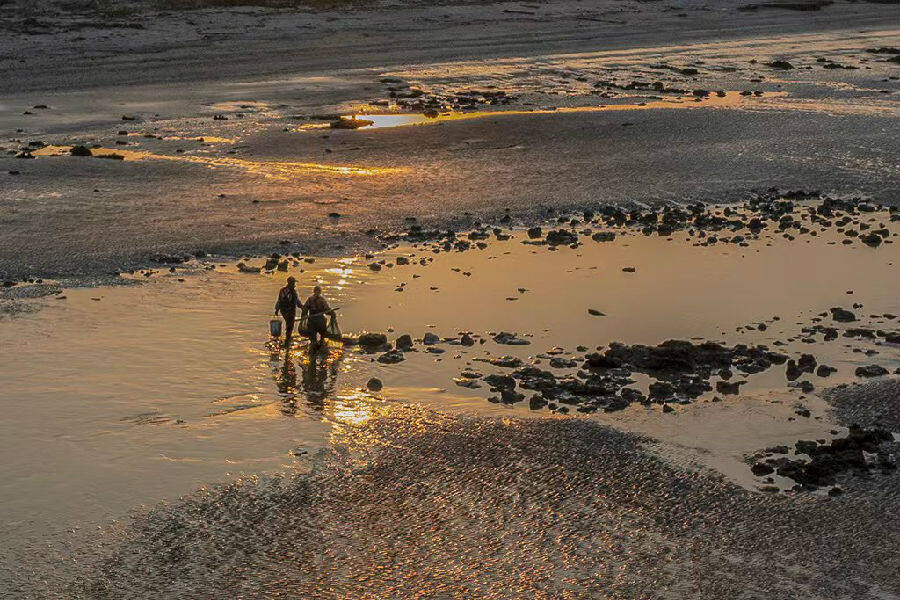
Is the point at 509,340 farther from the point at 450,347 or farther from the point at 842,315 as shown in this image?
the point at 842,315

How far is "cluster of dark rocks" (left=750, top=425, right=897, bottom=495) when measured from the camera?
16547 millimetres

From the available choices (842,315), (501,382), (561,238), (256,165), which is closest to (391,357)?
(501,382)

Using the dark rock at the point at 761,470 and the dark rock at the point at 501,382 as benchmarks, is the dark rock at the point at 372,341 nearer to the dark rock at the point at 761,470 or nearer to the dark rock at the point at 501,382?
the dark rock at the point at 501,382

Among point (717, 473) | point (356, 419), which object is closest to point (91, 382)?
point (356, 419)

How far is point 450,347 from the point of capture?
21.6 meters

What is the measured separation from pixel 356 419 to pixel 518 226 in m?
12.2

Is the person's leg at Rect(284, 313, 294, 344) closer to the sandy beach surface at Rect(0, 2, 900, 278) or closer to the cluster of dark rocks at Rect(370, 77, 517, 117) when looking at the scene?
the sandy beach surface at Rect(0, 2, 900, 278)

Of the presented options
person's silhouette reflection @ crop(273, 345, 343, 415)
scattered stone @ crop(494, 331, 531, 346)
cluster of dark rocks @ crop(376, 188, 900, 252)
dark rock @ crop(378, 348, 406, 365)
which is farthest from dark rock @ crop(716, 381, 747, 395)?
cluster of dark rocks @ crop(376, 188, 900, 252)


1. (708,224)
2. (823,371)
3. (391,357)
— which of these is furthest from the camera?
(708,224)

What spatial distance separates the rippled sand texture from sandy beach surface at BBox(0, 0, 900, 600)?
0.05 meters

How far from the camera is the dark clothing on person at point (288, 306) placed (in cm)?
2150

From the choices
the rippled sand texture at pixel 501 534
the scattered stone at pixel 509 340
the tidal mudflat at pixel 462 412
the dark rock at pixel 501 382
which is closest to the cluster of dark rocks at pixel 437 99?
the tidal mudflat at pixel 462 412

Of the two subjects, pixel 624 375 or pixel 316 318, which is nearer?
pixel 624 375

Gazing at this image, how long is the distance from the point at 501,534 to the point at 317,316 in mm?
7604
